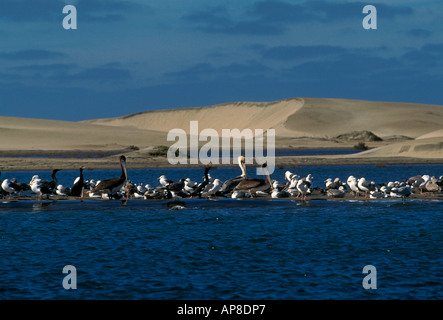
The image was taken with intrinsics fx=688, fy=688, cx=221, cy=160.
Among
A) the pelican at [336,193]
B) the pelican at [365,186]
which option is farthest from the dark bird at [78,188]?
the pelican at [365,186]

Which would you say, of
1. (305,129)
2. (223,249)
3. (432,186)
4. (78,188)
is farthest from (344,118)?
(223,249)

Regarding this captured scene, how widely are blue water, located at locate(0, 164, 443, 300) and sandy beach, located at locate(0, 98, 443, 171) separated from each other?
3088cm

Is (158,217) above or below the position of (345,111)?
below

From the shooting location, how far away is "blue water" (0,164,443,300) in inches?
514

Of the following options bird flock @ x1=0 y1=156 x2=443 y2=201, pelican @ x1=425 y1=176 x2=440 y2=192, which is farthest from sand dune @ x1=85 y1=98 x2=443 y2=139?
bird flock @ x1=0 y1=156 x2=443 y2=201

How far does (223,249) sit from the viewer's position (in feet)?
56.7

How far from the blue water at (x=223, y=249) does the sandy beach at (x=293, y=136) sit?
30882 mm

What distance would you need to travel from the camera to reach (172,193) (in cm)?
2712

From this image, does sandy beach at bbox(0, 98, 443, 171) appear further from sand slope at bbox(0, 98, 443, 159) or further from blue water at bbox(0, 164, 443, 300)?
blue water at bbox(0, 164, 443, 300)

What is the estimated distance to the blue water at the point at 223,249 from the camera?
514 inches

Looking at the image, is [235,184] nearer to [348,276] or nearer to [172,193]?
[172,193]
